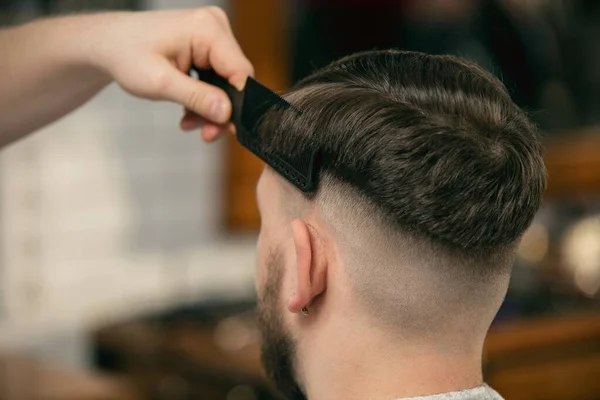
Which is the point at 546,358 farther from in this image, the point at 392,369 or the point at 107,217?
the point at 392,369

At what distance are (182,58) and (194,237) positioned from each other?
2250 mm

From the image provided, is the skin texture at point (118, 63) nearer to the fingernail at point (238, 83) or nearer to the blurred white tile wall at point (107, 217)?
the fingernail at point (238, 83)

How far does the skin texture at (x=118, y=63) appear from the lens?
1.59 metres

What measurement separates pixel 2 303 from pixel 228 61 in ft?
7.00

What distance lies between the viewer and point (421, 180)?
1.24 meters

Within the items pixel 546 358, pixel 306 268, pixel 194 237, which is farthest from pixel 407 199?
pixel 194 237

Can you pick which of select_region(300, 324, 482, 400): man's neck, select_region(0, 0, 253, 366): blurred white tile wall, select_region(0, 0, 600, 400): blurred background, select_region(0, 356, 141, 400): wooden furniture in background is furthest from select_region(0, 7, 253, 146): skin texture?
select_region(0, 0, 253, 366): blurred white tile wall

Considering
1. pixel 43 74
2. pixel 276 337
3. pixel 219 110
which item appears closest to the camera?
pixel 276 337

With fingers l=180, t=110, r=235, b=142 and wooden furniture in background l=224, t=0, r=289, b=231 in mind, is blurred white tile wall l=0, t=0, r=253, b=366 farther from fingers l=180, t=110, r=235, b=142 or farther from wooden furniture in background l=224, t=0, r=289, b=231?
fingers l=180, t=110, r=235, b=142

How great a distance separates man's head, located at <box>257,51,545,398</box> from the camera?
1.24 meters

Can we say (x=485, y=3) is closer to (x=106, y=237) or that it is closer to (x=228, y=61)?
(x=106, y=237)

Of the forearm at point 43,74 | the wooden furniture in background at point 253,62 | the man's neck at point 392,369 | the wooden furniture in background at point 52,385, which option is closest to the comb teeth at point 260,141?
the man's neck at point 392,369

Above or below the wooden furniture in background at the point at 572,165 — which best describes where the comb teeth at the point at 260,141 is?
above

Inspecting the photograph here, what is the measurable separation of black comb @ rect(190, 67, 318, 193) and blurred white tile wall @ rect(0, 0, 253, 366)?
6.56 feet
